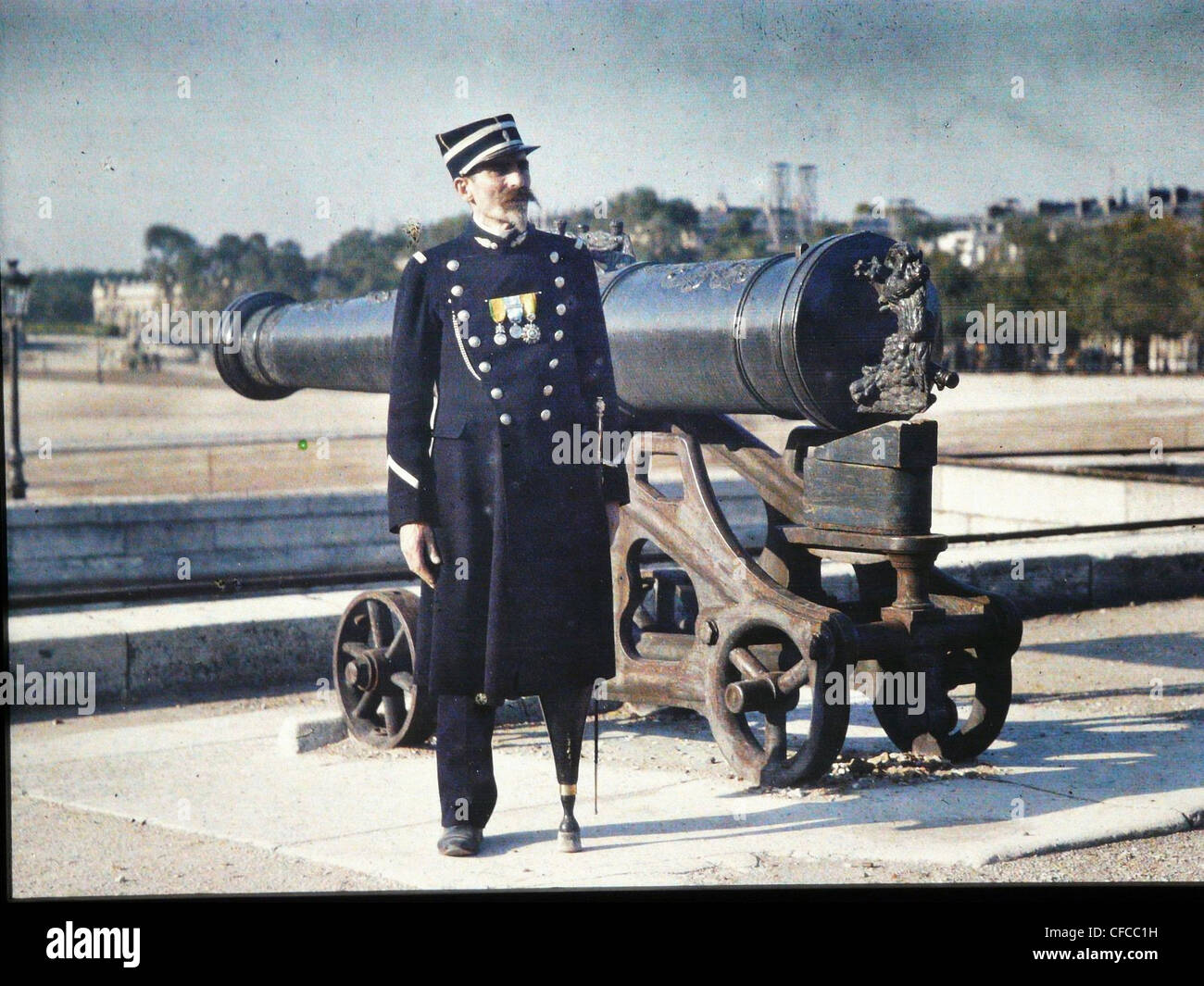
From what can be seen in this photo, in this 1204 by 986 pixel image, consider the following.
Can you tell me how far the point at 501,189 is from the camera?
187 inches

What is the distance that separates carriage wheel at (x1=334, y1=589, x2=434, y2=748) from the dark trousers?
1177mm

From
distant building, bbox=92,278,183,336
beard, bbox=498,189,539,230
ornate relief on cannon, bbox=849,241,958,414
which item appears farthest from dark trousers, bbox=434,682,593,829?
distant building, bbox=92,278,183,336

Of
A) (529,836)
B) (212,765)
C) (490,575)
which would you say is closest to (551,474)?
(490,575)

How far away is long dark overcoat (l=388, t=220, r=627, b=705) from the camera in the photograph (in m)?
4.85

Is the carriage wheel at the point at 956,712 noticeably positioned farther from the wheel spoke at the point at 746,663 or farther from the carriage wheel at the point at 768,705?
the wheel spoke at the point at 746,663

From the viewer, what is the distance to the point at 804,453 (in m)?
6.29

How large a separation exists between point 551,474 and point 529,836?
1.12 meters

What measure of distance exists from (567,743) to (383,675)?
1.64m

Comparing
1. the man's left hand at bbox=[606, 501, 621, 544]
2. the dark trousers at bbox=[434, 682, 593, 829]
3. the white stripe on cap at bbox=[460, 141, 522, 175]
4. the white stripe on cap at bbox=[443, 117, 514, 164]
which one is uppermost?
the white stripe on cap at bbox=[443, 117, 514, 164]

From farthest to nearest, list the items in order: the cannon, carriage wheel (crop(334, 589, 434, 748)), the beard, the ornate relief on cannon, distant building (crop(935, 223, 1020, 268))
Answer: distant building (crop(935, 223, 1020, 268)) → carriage wheel (crop(334, 589, 434, 748)) → the cannon → the ornate relief on cannon → the beard

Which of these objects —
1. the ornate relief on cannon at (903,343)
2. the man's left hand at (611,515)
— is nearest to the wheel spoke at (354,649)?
the man's left hand at (611,515)

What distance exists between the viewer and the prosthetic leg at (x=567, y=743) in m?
5.09

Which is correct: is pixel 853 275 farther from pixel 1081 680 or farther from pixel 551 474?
pixel 1081 680

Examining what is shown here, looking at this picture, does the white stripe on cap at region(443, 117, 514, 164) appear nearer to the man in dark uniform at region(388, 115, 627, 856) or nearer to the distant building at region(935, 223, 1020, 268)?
the man in dark uniform at region(388, 115, 627, 856)
